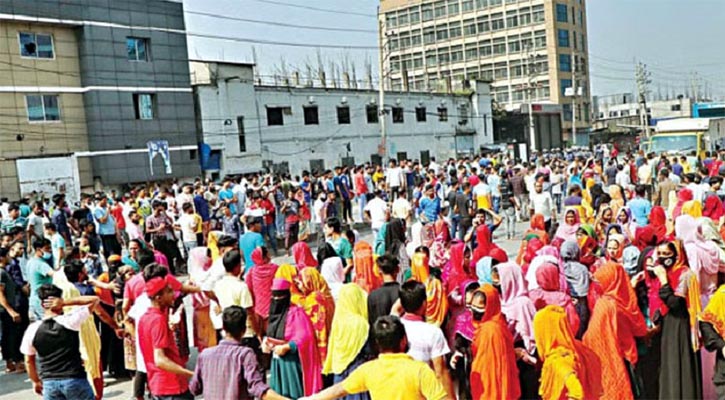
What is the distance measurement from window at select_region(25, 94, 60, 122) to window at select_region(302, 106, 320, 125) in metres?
12.4

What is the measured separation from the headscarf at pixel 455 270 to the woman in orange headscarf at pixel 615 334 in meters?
1.62

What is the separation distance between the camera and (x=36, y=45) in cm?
2753

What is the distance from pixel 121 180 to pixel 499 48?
5620 centimetres

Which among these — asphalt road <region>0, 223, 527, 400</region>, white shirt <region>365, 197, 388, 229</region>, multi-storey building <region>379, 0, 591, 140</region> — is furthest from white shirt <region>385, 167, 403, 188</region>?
multi-storey building <region>379, 0, 591, 140</region>

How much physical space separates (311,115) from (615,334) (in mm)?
32297

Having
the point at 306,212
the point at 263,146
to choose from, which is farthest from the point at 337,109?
the point at 306,212

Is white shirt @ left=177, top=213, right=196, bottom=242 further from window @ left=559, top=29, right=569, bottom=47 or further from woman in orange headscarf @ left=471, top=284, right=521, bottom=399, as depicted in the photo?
window @ left=559, top=29, right=569, bottom=47

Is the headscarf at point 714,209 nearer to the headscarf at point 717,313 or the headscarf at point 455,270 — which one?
the headscarf at point 455,270

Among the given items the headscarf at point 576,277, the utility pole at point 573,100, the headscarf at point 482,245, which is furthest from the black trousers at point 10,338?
the utility pole at point 573,100

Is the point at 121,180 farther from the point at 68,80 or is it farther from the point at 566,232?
the point at 566,232

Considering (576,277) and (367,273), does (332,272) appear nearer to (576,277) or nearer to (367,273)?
(367,273)

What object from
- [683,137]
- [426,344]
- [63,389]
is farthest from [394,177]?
[426,344]

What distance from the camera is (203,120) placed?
107ft

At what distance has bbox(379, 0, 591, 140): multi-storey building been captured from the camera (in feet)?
238
